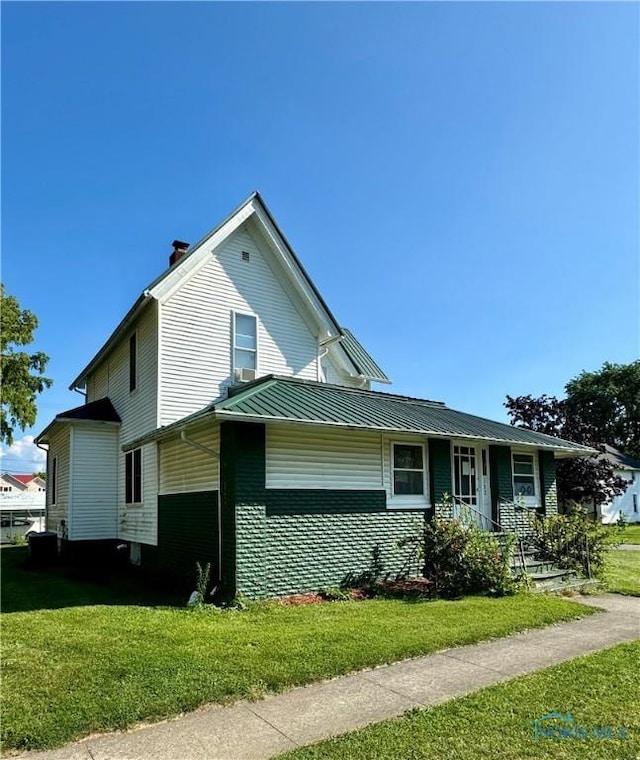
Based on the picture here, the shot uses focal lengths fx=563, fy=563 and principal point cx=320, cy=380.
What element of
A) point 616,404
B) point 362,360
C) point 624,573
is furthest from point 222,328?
point 616,404

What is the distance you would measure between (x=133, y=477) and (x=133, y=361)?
3.12m

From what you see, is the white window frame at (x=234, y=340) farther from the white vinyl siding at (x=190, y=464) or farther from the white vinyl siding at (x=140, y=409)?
the white vinyl siding at (x=190, y=464)

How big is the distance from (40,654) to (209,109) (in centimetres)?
1034

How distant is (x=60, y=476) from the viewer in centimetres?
1780

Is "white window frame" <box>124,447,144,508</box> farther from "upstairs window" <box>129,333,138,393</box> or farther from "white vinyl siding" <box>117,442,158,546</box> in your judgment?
"upstairs window" <box>129,333,138,393</box>

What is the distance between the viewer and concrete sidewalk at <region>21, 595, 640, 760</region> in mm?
4176

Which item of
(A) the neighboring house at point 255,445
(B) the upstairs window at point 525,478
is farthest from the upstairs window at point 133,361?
(B) the upstairs window at point 525,478

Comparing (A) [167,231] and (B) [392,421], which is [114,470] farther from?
(B) [392,421]

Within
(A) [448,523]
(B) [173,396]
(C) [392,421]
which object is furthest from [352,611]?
(B) [173,396]

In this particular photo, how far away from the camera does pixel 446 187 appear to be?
13648mm

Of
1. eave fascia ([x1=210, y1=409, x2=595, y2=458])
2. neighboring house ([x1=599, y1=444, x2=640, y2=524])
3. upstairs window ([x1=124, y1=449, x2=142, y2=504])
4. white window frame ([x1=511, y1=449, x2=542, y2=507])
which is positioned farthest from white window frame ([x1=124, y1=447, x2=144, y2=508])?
neighboring house ([x1=599, y1=444, x2=640, y2=524])

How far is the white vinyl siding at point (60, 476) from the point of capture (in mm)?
Answer: 16438

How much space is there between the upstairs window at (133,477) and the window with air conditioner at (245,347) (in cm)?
323

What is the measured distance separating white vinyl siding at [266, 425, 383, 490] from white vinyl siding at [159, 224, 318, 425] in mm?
3848
